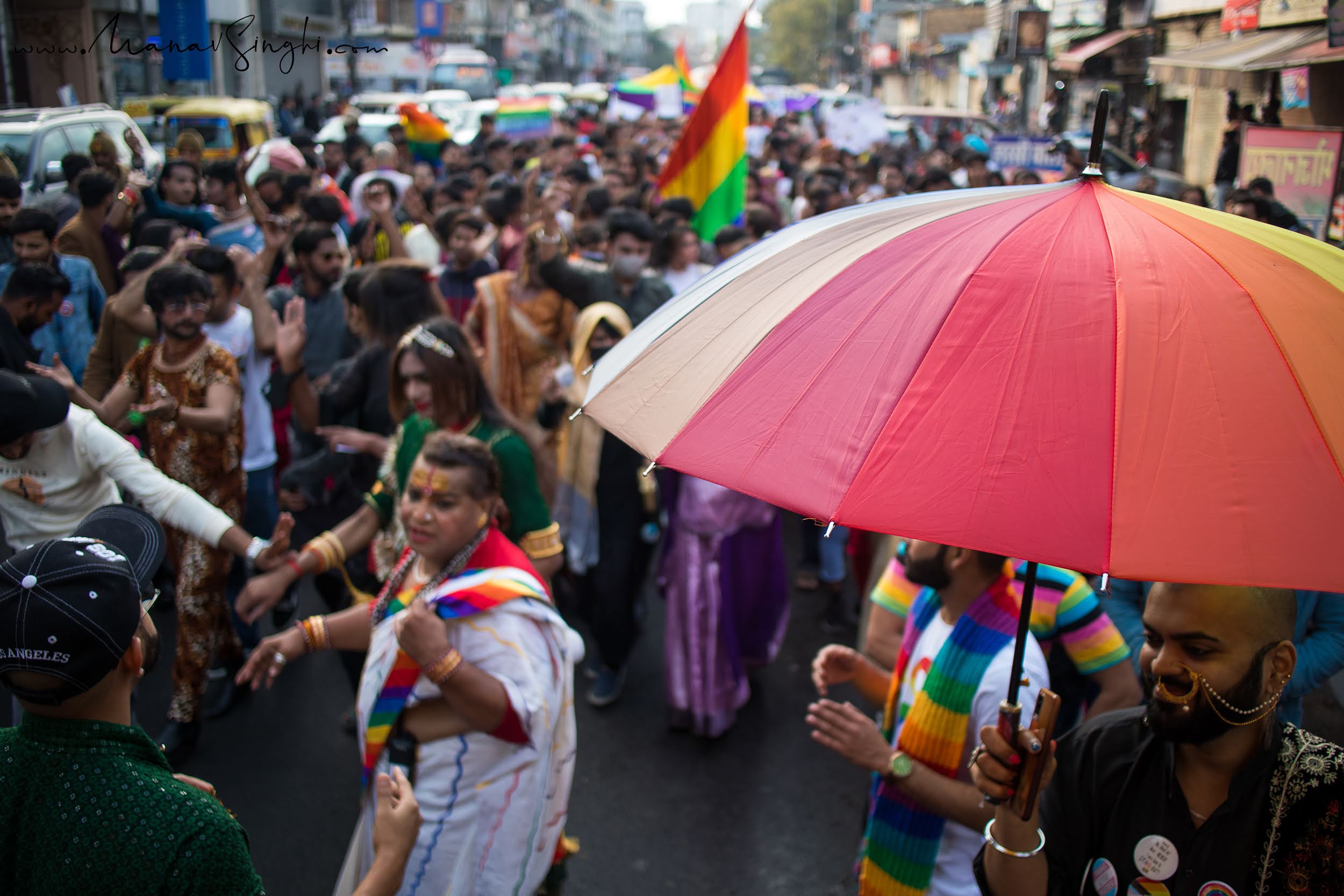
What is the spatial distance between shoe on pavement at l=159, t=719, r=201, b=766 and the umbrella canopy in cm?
330

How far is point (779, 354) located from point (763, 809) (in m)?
2.85

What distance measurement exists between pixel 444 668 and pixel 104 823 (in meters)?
0.88

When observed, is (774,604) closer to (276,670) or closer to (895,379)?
(276,670)

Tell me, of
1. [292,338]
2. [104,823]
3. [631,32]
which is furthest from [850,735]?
[631,32]

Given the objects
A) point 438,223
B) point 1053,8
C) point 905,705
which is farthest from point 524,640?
point 1053,8

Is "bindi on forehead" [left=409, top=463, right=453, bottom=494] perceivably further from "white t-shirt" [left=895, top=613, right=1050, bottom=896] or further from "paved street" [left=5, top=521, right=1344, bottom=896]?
"paved street" [left=5, top=521, right=1344, bottom=896]

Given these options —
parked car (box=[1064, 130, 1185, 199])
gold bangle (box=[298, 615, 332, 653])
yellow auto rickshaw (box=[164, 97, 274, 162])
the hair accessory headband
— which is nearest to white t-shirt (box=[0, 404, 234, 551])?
gold bangle (box=[298, 615, 332, 653])

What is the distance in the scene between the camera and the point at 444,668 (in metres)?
2.38

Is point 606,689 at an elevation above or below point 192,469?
below

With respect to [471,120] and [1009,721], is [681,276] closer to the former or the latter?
[1009,721]

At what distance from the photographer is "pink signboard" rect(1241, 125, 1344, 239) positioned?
24.9 ft

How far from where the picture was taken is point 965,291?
1.59m

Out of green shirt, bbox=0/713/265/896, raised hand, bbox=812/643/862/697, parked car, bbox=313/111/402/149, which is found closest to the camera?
green shirt, bbox=0/713/265/896

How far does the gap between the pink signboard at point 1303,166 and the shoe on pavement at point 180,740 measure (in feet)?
25.3
